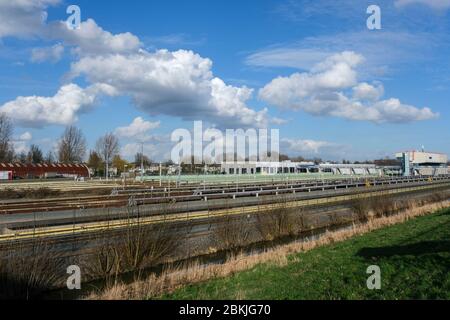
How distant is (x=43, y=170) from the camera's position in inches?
4579

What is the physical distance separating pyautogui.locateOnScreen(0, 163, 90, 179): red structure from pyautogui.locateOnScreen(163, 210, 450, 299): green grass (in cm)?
10177

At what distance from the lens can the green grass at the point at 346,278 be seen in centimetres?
970

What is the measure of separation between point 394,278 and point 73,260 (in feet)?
35.0

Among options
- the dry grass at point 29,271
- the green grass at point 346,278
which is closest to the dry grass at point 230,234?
the green grass at point 346,278

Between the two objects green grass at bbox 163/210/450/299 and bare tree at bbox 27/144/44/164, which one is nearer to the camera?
green grass at bbox 163/210/450/299

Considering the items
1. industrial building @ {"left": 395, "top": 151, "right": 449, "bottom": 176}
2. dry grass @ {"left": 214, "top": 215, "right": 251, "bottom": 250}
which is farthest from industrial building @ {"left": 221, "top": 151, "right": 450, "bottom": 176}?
dry grass @ {"left": 214, "top": 215, "right": 251, "bottom": 250}

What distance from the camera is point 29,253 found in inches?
531

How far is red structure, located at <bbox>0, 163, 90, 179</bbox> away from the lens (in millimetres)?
106562

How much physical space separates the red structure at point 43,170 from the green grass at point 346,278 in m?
102

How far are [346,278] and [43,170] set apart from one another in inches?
4534

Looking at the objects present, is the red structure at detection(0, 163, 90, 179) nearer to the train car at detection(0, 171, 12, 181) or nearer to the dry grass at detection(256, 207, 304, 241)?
the train car at detection(0, 171, 12, 181)

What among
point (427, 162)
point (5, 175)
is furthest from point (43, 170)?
point (427, 162)
